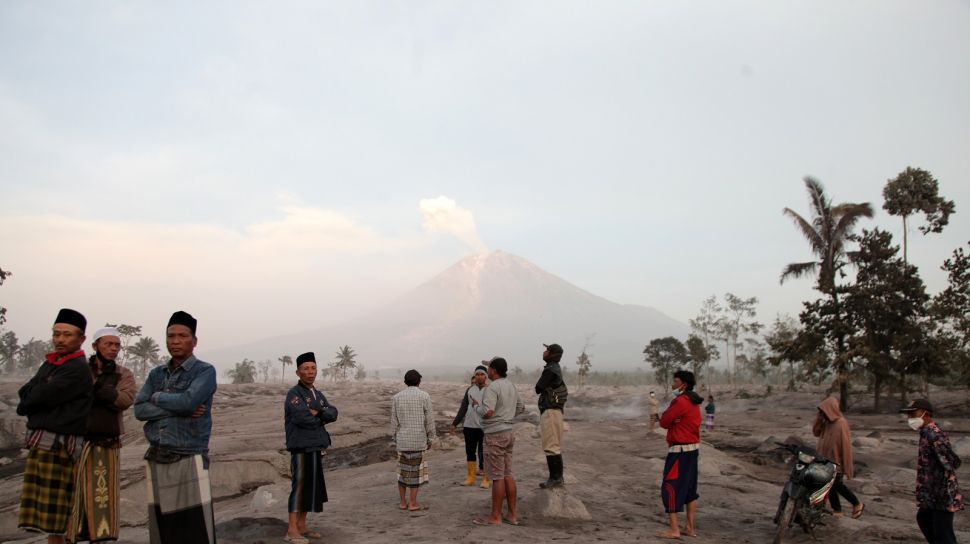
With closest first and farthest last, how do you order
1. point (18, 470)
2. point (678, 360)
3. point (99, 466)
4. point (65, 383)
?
point (65, 383) → point (99, 466) → point (18, 470) → point (678, 360)

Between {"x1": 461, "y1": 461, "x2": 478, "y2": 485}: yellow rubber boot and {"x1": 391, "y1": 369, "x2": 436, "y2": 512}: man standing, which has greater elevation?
{"x1": 391, "y1": 369, "x2": 436, "y2": 512}: man standing

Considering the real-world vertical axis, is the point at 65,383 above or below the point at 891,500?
above

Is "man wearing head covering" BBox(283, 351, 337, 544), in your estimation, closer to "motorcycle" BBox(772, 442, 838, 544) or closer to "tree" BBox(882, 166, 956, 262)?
"motorcycle" BBox(772, 442, 838, 544)

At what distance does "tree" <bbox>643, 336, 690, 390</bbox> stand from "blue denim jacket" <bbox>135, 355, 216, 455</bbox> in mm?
48778

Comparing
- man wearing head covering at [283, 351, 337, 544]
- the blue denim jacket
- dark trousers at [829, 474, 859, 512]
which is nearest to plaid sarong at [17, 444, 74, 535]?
the blue denim jacket

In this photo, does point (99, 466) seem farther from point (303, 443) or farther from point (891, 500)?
point (891, 500)

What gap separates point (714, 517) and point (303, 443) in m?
5.32

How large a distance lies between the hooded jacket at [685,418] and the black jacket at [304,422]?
144 inches

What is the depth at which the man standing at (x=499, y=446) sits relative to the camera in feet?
21.4

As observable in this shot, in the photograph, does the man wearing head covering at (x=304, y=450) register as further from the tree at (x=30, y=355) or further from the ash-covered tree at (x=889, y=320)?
the tree at (x=30, y=355)

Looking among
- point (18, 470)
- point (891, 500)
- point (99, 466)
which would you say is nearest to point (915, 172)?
point (891, 500)

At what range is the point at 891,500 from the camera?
8547 millimetres

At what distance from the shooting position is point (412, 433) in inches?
281

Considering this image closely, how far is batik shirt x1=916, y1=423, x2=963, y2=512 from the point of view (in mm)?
5258
